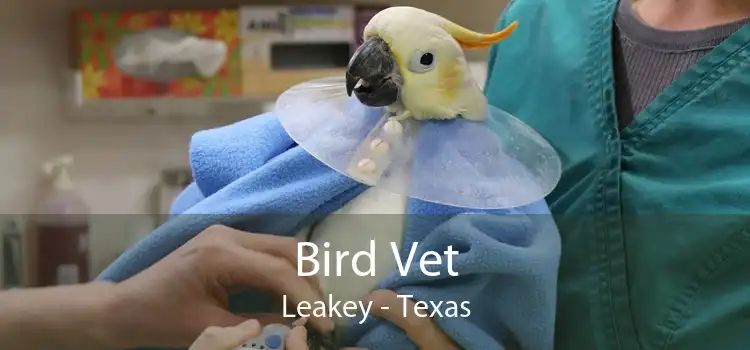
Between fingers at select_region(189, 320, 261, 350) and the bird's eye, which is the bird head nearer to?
the bird's eye

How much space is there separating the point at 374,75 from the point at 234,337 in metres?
0.12

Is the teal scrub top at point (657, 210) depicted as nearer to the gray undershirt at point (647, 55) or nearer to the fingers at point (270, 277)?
the gray undershirt at point (647, 55)

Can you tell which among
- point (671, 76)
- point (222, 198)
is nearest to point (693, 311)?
point (671, 76)

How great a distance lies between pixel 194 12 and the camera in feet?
1.68

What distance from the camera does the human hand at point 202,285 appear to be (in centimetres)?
31

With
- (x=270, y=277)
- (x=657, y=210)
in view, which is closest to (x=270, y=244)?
(x=270, y=277)

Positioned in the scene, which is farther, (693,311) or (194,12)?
(194,12)

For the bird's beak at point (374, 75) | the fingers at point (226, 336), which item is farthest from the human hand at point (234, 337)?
the bird's beak at point (374, 75)

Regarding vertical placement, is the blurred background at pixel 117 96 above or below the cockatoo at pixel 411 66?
below

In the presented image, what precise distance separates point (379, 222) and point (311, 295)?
4cm

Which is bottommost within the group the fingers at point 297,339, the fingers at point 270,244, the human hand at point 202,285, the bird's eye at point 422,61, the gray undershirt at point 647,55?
the fingers at point 297,339

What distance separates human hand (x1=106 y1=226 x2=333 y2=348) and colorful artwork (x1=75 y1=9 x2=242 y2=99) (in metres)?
0.17

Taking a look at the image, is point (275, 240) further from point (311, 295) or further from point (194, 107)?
point (194, 107)

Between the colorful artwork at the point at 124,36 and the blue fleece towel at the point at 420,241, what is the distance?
15 centimetres
